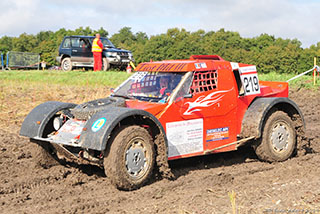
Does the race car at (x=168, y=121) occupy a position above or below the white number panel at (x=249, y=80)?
below

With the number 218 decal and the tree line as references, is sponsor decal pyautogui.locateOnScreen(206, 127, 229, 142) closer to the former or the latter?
the number 218 decal

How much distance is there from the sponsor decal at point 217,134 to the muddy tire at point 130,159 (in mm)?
1267

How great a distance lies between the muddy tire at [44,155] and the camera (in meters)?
7.72

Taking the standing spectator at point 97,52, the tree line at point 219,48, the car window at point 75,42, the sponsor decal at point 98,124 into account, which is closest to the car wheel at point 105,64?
the standing spectator at point 97,52

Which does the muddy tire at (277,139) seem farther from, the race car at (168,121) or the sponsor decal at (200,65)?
the sponsor decal at (200,65)

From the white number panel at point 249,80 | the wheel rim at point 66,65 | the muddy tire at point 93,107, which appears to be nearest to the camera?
the muddy tire at point 93,107

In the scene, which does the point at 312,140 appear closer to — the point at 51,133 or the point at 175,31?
the point at 51,133

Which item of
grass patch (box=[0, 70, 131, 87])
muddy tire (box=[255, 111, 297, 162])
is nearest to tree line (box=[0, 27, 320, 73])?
grass patch (box=[0, 70, 131, 87])

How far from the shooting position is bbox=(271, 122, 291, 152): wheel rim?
27.5 ft

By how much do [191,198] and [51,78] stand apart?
15298mm

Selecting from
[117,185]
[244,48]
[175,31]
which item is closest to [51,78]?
[117,185]

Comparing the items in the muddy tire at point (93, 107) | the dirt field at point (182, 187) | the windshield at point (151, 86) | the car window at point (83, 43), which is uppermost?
the car window at point (83, 43)

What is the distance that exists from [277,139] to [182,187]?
8.42ft

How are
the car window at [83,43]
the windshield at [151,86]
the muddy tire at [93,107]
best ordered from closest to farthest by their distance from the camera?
the muddy tire at [93,107] < the windshield at [151,86] < the car window at [83,43]
